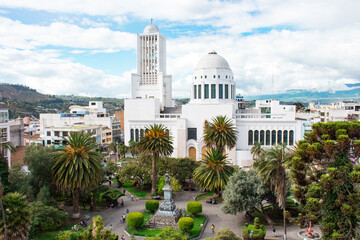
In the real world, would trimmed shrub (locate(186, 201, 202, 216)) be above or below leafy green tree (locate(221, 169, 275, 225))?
below

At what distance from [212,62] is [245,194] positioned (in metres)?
37.4

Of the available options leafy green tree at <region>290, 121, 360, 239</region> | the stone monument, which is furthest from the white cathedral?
leafy green tree at <region>290, 121, 360, 239</region>

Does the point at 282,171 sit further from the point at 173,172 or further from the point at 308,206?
the point at 173,172

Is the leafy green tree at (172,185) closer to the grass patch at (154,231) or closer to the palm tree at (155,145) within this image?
the palm tree at (155,145)

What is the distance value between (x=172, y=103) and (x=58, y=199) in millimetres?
43300

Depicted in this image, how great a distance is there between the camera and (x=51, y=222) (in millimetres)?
27828

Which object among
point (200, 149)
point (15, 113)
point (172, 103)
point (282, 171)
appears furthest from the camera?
point (15, 113)

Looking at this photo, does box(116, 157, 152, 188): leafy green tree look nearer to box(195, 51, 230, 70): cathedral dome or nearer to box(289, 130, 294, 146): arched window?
box(289, 130, 294, 146): arched window

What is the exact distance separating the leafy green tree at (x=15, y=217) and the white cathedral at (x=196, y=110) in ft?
118

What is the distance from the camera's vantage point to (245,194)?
31078mm

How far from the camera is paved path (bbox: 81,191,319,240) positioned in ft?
96.5

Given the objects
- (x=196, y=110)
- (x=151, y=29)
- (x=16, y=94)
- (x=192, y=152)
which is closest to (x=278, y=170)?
(x=192, y=152)

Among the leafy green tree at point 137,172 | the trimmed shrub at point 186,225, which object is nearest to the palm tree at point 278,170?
Result: the trimmed shrub at point 186,225

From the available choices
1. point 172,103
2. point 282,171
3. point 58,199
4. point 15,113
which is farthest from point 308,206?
point 15,113
